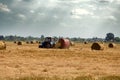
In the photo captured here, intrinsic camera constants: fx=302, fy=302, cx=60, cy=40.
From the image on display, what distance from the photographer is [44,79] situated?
1363 cm

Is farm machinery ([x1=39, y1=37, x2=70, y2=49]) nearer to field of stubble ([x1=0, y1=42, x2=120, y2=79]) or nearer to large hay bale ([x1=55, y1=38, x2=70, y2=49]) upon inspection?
large hay bale ([x1=55, y1=38, x2=70, y2=49])

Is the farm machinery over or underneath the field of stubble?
over

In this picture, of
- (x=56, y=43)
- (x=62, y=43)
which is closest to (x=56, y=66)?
(x=62, y=43)

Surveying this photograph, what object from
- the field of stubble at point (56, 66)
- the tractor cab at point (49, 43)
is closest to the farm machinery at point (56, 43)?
the tractor cab at point (49, 43)

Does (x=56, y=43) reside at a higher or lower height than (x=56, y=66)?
higher

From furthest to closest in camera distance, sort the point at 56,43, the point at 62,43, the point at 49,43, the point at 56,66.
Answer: the point at 56,43, the point at 49,43, the point at 62,43, the point at 56,66

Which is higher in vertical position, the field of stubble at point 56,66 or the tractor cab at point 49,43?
the tractor cab at point 49,43

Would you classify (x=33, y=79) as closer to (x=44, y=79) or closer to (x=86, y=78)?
(x=44, y=79)

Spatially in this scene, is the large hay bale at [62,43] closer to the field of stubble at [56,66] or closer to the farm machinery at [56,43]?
the farm machinery at [56,43]

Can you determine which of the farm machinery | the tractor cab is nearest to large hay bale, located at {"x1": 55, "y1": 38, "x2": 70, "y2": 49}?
the farm machinery

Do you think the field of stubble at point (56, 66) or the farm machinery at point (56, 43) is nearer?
the field of stubble at point (56, 66)

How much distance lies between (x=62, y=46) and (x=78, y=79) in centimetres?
3207

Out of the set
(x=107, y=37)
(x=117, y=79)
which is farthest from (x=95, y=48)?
(x=107, y=37)

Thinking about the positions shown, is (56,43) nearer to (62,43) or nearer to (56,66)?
(62,43)
